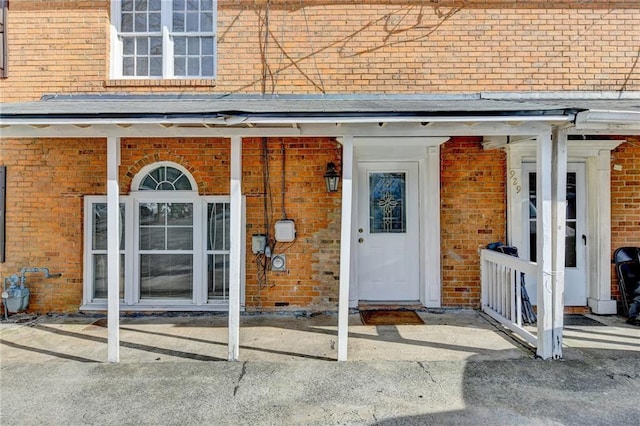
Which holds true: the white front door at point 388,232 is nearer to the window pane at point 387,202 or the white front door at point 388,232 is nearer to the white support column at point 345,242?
the window pane at point 387,202

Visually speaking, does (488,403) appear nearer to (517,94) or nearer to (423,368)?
(423,368)

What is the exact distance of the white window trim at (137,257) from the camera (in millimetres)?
5902

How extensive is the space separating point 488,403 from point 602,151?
4343mm

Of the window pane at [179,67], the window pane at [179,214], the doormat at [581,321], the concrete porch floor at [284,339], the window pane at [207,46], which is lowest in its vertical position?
the concrete porch floor at [284,339]

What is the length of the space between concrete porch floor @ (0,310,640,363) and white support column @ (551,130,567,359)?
0.34 m

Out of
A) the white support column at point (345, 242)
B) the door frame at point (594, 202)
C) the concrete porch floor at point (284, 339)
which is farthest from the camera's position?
the door frame at point (594, 202)

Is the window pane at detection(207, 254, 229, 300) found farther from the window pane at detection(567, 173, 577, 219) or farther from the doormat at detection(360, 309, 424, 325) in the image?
the window pane at detection(567, 173, 577, 219)

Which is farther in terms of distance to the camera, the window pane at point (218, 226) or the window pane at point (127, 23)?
the window pane at point (127, 23)

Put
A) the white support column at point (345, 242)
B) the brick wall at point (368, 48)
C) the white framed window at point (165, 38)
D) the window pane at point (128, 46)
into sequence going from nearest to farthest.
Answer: the white support column at point (345, 242)
the brick wall at point (368, 48)
the white framed window at point (165, 38)
the window pane at point (128, 46)

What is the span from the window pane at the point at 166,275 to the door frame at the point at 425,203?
97.7 inches

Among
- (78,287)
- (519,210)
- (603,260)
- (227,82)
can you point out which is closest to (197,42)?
(227,82)

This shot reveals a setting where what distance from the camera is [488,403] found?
3.34m

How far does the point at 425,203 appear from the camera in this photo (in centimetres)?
599

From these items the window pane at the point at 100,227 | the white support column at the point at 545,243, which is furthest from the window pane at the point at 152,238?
the white support column at the point at 545,243
